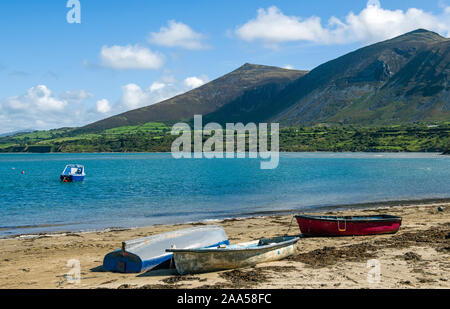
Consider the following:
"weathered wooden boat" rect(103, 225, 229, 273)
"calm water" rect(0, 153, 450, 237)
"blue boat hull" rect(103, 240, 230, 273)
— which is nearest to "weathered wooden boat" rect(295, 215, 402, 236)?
"weathered wooden boat" rect(103, 225, 229, 273)

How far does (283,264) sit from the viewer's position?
1892 cm

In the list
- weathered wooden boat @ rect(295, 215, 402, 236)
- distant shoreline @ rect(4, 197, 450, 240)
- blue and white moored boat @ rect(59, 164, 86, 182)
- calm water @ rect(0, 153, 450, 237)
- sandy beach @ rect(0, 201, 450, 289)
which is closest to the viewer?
sandy beach @ rect(0, 201, 450, 289)

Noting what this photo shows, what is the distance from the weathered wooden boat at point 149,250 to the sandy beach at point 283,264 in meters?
0.47

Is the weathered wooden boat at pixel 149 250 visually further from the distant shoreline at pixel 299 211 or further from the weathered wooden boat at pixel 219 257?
the distant shoreline at pixel 299 211

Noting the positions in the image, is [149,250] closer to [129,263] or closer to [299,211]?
[129,263]

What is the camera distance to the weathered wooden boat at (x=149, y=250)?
60.5 ft

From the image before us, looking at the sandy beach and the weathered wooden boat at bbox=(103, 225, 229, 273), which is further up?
the weathered wooden boat at bbox=(103, 225, 229, 273)


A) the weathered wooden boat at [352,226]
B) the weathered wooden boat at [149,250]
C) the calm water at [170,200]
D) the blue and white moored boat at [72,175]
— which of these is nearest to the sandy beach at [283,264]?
the weathered wooden boat at [149,250]

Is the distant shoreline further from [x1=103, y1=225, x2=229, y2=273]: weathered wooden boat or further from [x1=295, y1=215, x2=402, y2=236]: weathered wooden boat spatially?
[x1=103, y1=225, x2=229, y2=273]: weathered wooden boat

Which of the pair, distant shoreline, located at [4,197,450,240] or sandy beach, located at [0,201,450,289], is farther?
distant shoreline, located at [4,197,450,240]

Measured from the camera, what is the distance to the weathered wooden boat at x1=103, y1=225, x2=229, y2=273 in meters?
18.5

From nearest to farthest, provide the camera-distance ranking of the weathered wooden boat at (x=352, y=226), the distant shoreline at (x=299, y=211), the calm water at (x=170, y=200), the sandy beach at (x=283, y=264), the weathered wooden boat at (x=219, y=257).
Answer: the sandy beach at (x=283, y=264), the weathered wooden boat at (x=219, y=257), the weathered wooden boat at (x=352, y=226), the distant shoreline at (x=299, y=211), the calm water at (x=170, y=200)

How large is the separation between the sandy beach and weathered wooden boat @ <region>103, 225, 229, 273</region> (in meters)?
0.47

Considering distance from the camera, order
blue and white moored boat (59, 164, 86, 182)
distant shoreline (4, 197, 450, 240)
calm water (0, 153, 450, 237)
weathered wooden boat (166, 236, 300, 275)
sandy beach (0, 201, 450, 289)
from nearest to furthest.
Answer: sandy beach (0, 201, 450, 289) → weathered wooden boat (166, 236, 300, 275) → distant shoreline (4, 197, 450, 240) → calm water (0, 153, 450, 237) → blue and white moored boat (59, 164, 86, 182)
